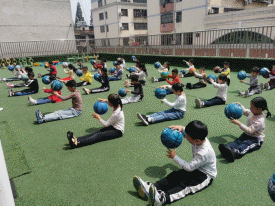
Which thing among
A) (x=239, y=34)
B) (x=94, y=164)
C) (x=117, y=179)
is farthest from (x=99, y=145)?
(x=239, y=34)

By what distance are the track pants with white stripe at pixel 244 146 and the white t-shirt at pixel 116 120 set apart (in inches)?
89.0

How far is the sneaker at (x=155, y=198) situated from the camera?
2770 mm

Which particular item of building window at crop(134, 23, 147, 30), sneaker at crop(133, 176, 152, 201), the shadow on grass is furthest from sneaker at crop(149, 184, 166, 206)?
building window at crop(134, 23, 147, 30)

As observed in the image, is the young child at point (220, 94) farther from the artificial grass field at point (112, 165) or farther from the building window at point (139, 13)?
the building window at point (139, 13)

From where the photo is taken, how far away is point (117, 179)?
3531 millimetres

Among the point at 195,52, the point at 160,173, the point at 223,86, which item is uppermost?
the point at 195,52

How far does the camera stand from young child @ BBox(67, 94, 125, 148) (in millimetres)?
4609

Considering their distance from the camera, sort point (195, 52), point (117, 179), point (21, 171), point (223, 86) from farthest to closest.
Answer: point (195, 52)
point (223, 86)
point (21, 171)
point (117, 179)

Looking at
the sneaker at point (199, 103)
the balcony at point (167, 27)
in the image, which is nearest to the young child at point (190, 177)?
the sneaker at point (199, 103)

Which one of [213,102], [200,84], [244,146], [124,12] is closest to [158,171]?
[244,146]

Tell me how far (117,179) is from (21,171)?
171cm

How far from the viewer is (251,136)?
4336 millimetres

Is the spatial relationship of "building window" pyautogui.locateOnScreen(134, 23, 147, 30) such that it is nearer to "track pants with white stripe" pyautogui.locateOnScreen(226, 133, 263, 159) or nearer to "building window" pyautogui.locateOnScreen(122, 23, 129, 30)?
"building window" pyautogui.locateOnScreen(122, 23, 129, 30)

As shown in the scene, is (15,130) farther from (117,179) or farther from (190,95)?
(190,95)
